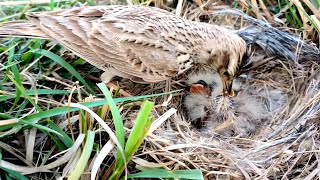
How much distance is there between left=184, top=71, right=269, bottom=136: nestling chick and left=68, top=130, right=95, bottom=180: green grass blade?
2.87ft

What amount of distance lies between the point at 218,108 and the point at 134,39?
0.58 metres

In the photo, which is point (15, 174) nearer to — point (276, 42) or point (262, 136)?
point (262, 136)

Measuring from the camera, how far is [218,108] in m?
3.19

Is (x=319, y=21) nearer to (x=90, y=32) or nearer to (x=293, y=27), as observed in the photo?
(x=293, y=27)

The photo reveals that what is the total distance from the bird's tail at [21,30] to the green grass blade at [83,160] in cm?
78

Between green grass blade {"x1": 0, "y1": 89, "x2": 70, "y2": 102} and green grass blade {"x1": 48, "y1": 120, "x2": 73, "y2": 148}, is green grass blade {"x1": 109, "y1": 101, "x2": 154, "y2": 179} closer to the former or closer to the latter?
green grass blade {"x1": 48, "y1": 120, "x2": 73, "y2": 148}

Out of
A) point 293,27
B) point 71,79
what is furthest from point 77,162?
point 293,27

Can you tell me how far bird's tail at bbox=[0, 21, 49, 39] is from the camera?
2.91 m

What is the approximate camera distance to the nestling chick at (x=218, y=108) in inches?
123

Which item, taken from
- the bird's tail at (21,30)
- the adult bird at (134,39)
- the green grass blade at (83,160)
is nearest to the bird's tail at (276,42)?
the adult bird at (134,39)

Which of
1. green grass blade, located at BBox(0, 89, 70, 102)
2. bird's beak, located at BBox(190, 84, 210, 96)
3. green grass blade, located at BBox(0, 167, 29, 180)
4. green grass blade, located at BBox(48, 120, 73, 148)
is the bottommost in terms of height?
bird's beak, located at BBox(190, 84, 210, 96)

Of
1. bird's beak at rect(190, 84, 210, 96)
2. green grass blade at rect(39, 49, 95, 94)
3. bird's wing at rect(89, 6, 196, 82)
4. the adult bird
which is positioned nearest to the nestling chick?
bird's beak at rect(190, 84, 210, 96)

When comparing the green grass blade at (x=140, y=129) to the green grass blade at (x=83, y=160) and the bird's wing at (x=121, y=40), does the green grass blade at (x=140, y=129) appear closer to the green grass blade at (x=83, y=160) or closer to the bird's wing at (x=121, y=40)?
the green grass blade at (x=83, y=160)

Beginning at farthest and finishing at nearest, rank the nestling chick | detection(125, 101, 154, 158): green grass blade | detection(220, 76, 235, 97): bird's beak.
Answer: detection(220, 76, 235, 97): bird's beak
the nestling chick
detection(125, 101, 154, 158): green grass blade
